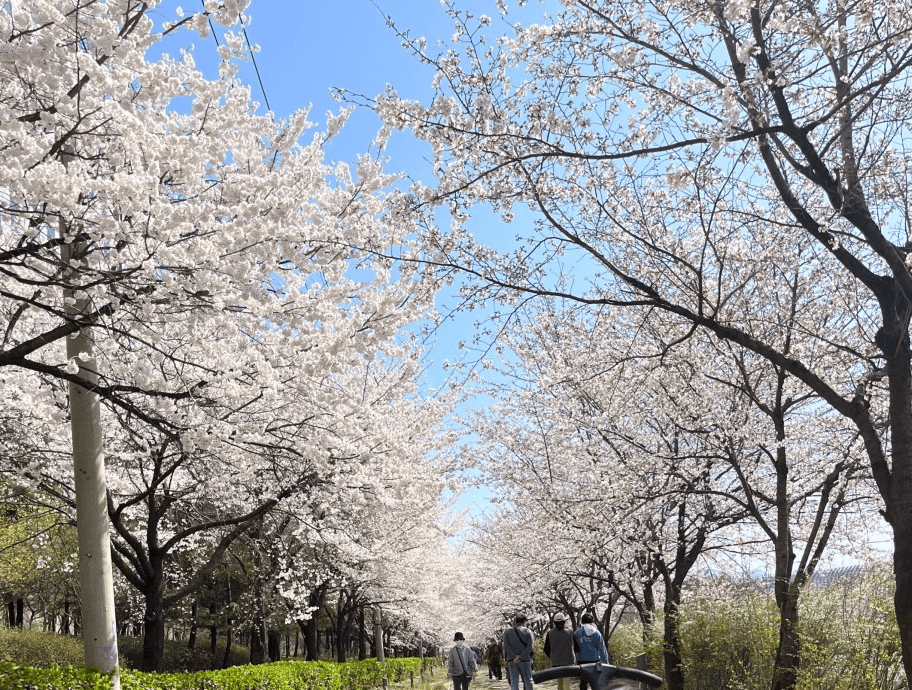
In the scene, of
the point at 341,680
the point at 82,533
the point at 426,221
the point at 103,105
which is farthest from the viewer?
the point at 341,680

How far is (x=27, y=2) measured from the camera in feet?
17.1

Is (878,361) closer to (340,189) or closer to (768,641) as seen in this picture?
(768,641)

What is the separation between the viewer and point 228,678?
34.3 feet

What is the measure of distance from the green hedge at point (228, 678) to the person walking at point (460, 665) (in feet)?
9.37

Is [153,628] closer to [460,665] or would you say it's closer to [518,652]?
[518,652]

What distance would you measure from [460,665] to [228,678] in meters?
5.98

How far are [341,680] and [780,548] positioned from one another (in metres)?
12.2

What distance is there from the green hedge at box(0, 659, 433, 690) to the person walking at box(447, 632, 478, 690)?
112 inches

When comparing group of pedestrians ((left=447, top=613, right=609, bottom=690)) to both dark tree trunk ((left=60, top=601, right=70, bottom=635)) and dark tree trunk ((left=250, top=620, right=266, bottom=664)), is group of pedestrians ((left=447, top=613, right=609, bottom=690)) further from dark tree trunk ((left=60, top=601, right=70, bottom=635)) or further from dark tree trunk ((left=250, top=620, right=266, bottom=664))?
dark tree trunk ((left=60, top=601, right=70, bottom=635))

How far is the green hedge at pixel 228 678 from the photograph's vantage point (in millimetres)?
6121

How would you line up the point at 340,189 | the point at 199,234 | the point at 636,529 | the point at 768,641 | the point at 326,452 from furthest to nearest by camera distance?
the point at 636,529 < the point at 768,641 < the point at 326,452 < the point at 340,189 < the point at 199,234

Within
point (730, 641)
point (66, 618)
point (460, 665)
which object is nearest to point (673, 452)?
point (730, 641)

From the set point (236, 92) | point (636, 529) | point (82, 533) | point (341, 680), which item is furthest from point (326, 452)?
point (341, 680)

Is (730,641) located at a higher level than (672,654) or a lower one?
higher
